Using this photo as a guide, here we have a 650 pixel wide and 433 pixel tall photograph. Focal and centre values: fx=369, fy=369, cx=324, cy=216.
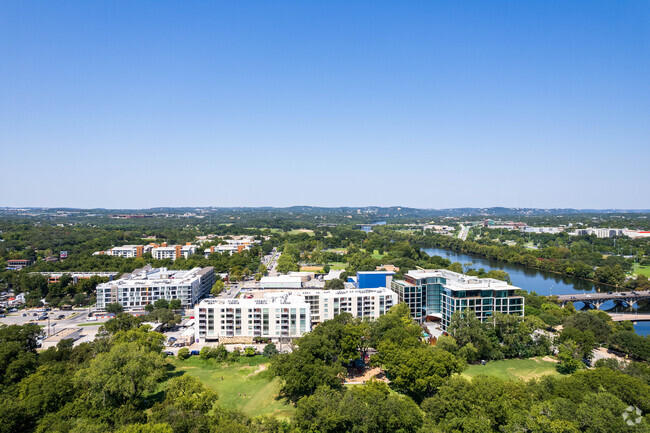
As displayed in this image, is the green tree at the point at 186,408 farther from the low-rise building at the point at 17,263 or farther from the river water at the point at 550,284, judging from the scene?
the low-rise building at the point at 17,263

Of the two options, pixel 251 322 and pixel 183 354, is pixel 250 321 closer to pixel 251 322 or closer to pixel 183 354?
pixel 251 322

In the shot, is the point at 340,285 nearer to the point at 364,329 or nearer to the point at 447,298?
the point at 447,298

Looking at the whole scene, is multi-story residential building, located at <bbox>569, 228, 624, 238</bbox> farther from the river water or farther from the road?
the road

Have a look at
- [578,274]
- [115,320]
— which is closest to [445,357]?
[115,320]

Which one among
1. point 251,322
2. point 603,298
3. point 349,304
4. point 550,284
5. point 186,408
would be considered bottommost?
point 550,284

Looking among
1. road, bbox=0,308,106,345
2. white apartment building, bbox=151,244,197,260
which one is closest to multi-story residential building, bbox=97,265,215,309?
road, bbox=0,308,106,345

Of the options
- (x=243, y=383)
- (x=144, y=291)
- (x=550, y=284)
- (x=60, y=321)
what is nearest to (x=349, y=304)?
(x=243, y=383)

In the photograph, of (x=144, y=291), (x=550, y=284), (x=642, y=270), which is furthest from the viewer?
(x=642, y=270)
